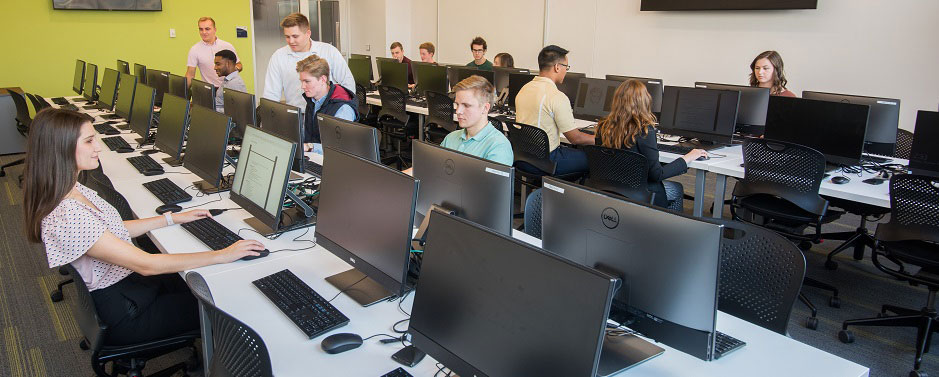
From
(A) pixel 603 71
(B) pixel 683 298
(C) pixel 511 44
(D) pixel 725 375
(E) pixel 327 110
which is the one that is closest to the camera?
(B) pixel 683 298

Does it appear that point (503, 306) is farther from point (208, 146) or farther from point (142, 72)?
point (142, 72)

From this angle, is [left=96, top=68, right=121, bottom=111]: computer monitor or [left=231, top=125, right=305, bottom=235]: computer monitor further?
[left=96, top=68, right=121, bottom=111]: computer monitor

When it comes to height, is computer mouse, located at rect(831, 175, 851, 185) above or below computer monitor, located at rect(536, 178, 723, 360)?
below

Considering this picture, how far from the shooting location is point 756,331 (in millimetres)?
1793

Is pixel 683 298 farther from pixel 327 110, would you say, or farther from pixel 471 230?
pixel 327 110

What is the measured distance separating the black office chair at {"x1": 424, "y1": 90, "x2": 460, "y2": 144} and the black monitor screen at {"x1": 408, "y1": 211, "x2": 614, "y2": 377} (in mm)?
4223

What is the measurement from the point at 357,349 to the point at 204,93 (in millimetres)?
3502

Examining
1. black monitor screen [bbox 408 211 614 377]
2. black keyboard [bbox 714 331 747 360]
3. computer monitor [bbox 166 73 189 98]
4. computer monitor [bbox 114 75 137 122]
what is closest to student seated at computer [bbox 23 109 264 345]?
black monitor screen [bbox 408 211 614 377]

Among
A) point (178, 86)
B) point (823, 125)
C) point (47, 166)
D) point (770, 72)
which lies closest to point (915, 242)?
point (823, 125)

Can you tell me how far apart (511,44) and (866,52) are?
4.47m

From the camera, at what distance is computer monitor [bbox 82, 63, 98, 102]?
6.50 m

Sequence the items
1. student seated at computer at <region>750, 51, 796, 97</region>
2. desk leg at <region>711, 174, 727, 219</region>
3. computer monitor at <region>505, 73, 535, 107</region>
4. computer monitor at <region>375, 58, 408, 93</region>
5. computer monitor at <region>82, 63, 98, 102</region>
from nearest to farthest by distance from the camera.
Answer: desk leg at <region>711, 174, 727, 219</region> < student seated at computer at <region>750, 51, 796, 97</region> < computer monitor at <region>505, 73, 535, 107</region> < computer monitor at <region>82, 63, 98, 102</region> < computer monitor at <region>375, 58, 408, 93</region>

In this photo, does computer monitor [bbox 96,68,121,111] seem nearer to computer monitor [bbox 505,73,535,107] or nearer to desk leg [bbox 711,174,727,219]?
computer monitor [bbox 505,73,535,107]

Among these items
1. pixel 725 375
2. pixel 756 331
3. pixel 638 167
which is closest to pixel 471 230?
pixel 725 375
